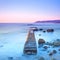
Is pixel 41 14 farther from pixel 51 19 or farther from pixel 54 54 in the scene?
pixel 54 54

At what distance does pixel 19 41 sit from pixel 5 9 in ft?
1.54

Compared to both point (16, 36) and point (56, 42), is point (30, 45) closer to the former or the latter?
point (16, 36)

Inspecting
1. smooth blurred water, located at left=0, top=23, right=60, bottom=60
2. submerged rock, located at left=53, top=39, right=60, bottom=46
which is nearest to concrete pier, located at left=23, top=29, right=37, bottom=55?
smooth blurred water, located at left=0, top=23, right=60, bottom=60

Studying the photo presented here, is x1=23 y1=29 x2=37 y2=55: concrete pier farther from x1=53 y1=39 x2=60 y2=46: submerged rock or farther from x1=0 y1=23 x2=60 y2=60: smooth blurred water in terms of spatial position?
x1=53 y1=39 x2=60 y2=46: submerged rock

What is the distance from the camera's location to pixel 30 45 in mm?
1622

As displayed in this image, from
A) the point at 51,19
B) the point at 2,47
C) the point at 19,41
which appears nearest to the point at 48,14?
the point at 51,19

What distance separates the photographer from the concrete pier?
5.21ft

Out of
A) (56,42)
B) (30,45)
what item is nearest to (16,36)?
(30,45)

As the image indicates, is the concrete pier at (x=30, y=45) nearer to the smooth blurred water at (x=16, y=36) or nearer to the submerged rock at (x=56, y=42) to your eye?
the smooth blurred water at (x=16, y=36)

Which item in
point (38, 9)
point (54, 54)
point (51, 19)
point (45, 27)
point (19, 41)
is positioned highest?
point (38, 9)

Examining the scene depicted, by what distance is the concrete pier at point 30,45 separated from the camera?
159 cm

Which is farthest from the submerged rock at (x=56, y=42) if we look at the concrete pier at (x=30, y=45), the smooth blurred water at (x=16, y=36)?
the concrete pier at (x=30, y=45)

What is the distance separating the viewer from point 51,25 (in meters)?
1.69

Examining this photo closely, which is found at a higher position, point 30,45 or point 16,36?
point 16,36
